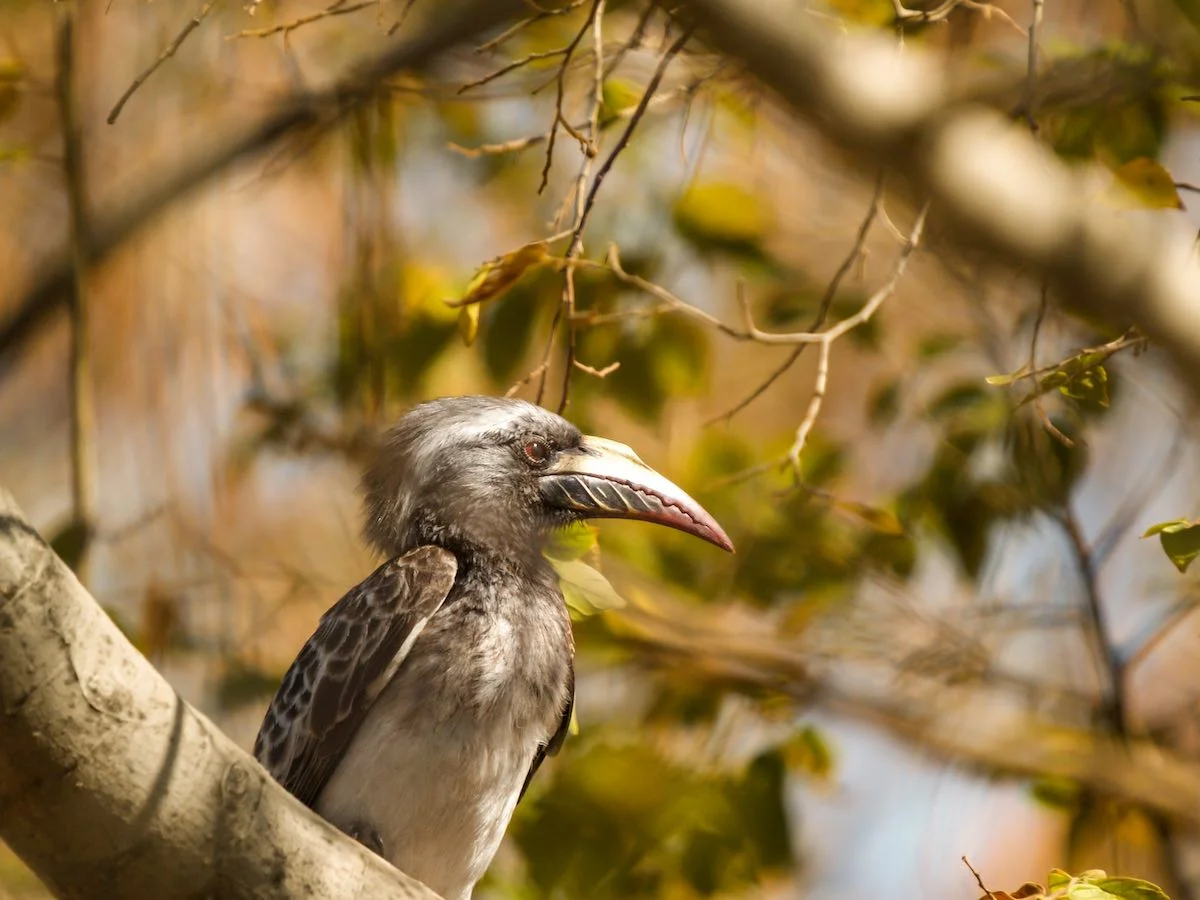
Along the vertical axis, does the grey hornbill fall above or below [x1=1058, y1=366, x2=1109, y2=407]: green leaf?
below

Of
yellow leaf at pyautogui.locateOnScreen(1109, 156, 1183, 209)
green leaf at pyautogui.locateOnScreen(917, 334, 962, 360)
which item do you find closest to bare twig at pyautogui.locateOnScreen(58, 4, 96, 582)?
green leaf at pyautogui.locateOnScreen(917, 334, 962, 360)

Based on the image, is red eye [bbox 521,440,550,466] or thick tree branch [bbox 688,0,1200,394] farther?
red eye [bbox 521,440,550,466]

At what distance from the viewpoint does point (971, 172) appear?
6.16 ft

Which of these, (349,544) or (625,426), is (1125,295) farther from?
(625,426)

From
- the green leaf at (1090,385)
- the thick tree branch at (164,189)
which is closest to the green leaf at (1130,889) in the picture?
the green leaf at (1090,385)

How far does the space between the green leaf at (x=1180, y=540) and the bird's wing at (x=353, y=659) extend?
5.59 feet

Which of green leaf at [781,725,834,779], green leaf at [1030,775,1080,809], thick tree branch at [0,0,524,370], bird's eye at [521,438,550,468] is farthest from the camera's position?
thick tree branch at [0,0,524,370]

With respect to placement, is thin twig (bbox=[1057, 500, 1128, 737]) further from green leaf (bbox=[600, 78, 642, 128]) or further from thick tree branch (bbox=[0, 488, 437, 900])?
thick tree branch (bbox=[0, 488, 437, 900])

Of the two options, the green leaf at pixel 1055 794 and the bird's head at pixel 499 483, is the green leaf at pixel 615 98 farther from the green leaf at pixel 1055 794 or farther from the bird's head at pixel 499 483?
the green leaf at pixel 1055 794

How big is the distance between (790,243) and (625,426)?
2.01 m

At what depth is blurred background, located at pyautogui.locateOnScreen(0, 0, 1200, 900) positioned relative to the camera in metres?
3.98

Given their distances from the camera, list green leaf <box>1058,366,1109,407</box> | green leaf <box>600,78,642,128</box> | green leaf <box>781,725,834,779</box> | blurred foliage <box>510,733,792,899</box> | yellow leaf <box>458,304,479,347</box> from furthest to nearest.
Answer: green leaf <box>781,725,834,779</box>, blurred foliage <box>510,733,792,899</box>, green leaf <box>600,78,642,128</box>, yellow leaf <box>458,304,479,347</box>, green leaf <box>1058,366,1109,407</box>

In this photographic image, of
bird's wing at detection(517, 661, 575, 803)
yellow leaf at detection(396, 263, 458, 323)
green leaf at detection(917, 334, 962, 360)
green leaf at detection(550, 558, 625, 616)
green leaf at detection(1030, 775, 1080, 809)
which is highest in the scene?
yellow leaf at detection(396, 263, 458, 323)

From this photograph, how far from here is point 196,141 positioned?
5941 millimetres
